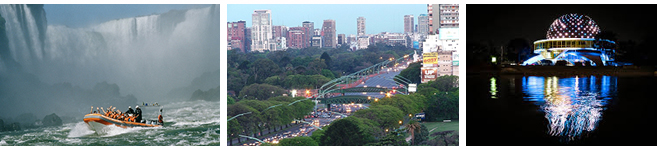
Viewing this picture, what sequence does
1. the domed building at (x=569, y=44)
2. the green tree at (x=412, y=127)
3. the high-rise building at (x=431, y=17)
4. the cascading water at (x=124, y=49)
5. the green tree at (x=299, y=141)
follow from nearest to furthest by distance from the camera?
the cascading water at (x=124, y=49) → the high-rise building at (x=431, y=17) → the green tree at (x=299, y=141) → the green tree at (x=412, y=127) → the domed building at (x=569, y=44)

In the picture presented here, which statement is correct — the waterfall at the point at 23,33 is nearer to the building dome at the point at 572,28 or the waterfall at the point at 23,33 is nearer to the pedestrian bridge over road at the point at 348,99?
the pedestrian bridge over road at the point at 348,99

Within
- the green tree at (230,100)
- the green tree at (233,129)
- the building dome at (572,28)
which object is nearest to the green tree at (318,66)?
the green tree at (230,100)

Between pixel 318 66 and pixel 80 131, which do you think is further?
pixel 318 66

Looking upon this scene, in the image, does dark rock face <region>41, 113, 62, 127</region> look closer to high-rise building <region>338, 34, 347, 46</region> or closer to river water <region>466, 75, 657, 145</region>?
high-rise building <region>338, 34, 347, 46</region>

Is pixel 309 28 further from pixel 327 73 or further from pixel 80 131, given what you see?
pixel 80 131

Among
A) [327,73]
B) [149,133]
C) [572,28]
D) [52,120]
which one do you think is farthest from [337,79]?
[572,28]

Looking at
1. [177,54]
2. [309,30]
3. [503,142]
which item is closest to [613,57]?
[503,142]

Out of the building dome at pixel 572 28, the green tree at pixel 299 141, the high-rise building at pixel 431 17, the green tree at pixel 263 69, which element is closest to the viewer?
the high-rise building at pixel 431 17

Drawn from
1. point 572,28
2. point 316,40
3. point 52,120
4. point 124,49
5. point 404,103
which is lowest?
point 52,120
